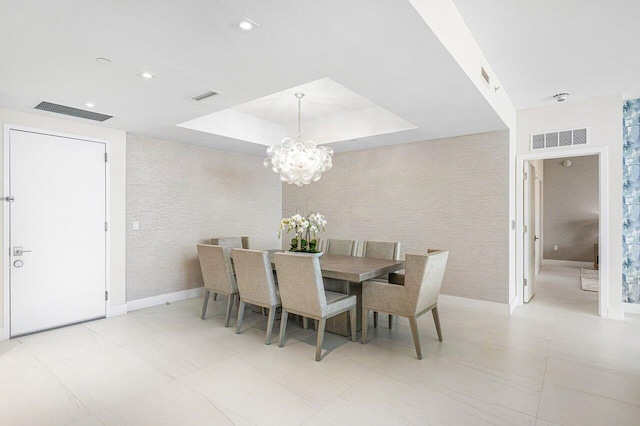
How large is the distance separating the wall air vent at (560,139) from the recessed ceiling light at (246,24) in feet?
14.1

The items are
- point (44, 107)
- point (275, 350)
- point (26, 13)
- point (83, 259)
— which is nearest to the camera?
point (26, 13)

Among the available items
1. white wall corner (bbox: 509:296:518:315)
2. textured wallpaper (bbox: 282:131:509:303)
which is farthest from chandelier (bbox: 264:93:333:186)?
white wall corner (bbox: 509:296:518:315)

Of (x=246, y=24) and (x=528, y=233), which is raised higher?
(x=246, y=24)

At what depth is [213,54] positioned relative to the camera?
93.1 inches

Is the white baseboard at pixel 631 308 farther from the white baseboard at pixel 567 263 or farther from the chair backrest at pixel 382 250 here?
the white baseboard at pixel 567 263

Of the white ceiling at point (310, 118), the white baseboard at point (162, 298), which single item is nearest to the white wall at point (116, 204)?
the white baseboard at point (162, 298)

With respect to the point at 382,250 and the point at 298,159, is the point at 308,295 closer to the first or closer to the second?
the point at 382,250

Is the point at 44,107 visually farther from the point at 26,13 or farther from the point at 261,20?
the point at 261,20

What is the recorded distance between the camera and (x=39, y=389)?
2.51 m

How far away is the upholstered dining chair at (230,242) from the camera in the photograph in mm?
5078

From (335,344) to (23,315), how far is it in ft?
11.4

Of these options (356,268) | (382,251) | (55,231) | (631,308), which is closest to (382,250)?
(382,251)

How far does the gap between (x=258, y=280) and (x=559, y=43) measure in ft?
11.9

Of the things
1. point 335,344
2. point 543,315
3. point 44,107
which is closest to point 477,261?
point 543,315
